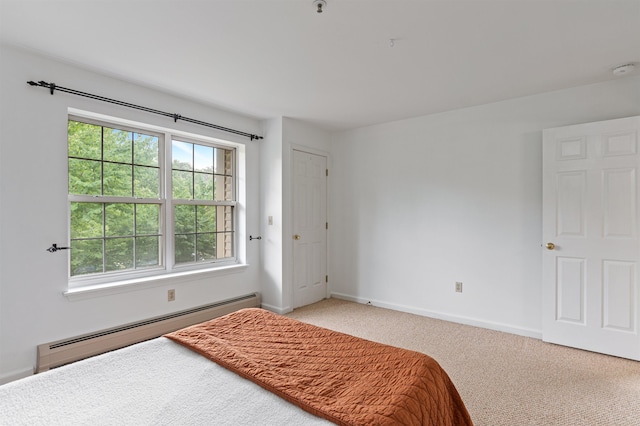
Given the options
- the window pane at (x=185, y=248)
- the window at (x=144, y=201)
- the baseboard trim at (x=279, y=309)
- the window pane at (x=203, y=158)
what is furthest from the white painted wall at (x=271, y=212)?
the window pane at (x=185, y=248)

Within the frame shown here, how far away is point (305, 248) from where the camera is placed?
433cm

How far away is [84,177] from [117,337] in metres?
1.39

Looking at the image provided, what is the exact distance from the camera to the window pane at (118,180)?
2.92m

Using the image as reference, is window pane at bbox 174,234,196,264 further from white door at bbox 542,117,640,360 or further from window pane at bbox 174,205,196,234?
white door at bbox 542,117,640,360

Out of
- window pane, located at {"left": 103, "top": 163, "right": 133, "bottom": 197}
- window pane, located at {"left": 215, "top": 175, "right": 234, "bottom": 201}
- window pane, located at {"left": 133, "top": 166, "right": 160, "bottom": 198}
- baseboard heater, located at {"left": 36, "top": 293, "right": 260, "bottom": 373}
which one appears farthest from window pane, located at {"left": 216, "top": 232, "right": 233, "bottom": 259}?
window pane, located at {"left": 103, "top": 163, "right": 133, "bottom": 197}

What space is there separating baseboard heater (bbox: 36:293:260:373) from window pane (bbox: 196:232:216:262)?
54 cm

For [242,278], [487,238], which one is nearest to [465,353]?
[487,238]

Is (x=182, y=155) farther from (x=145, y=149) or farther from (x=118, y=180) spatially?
(x=118, y=180)

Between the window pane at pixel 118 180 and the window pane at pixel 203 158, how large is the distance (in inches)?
28.8

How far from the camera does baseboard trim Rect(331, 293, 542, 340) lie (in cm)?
325

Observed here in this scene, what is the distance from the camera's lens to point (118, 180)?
2994 mm

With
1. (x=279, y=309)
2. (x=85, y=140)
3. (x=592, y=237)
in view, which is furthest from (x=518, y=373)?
(x=85, y=140)

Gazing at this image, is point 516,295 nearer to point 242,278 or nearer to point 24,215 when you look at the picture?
point 242,278

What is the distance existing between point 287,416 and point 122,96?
9.67ft
